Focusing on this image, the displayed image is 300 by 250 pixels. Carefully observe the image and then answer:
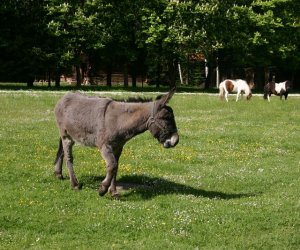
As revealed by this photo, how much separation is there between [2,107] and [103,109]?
20.8m

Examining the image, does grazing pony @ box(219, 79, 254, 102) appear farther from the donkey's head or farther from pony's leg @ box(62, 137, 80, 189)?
the donkey's head

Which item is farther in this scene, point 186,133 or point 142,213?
point 186,133

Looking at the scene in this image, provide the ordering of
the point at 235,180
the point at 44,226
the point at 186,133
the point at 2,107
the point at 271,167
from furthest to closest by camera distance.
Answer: the point at 2,107
the point at 186,133
the point at 271,167
the point at 235,180
the point at 44,226

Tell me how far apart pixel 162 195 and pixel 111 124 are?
7.14 feet

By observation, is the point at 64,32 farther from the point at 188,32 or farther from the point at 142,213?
the point at 142,213

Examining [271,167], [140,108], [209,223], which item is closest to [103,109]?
[140,108]

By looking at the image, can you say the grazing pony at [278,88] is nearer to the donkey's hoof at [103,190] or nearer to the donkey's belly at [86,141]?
the donkey's belly at [86,141]

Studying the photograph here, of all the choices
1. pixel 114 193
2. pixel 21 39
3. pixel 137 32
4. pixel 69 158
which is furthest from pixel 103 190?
pixel 137 32

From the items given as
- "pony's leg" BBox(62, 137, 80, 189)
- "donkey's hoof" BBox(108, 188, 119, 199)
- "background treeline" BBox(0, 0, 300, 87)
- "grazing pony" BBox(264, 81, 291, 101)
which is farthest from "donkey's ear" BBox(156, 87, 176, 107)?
"background treeline" BBox(0, 0, 300, 87)

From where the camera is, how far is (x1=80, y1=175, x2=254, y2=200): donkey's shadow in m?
13.6

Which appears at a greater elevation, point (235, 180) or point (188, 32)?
point (188, 32)

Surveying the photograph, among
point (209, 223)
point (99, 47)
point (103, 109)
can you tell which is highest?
point (99, 47)

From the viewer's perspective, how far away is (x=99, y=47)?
54.6m

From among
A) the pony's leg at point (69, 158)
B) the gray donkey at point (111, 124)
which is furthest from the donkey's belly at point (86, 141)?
the pony's leg at point (69, 158)
